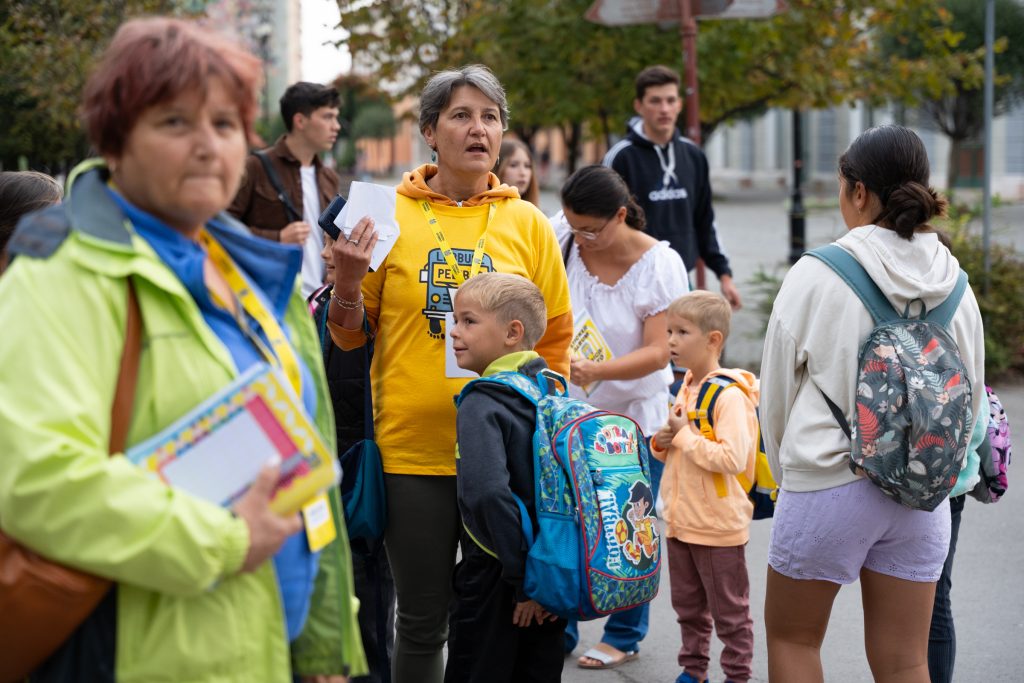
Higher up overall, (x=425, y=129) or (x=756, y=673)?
(x=425, y=129)

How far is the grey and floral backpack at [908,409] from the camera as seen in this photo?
10.7 feet

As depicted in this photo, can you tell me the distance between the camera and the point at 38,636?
76.9 inches

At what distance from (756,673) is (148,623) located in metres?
3.44

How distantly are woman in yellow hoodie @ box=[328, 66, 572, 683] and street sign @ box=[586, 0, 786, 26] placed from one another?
172 inches

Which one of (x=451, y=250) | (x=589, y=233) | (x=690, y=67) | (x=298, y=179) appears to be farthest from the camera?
(x=690, y=67)

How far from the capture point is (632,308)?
5.14 meters

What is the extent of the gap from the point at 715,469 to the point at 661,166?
2.96 m

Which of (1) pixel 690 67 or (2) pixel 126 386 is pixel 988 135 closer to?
(1) pixel 690 67

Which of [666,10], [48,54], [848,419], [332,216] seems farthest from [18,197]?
[48,54]

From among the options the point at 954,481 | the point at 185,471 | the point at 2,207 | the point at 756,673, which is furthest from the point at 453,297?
the point at 756,673

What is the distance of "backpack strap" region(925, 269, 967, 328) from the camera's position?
341 cm

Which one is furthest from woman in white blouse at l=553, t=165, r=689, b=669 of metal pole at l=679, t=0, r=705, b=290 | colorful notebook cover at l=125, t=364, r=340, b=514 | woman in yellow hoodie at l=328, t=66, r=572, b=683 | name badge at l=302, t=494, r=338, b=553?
colorful notebook cover at l=125, t=364, r=340, b=514

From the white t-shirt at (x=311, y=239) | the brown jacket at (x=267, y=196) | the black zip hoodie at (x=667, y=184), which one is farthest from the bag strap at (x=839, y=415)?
the brown jacket at (x=267, y=196)

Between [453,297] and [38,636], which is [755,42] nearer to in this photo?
[453,297]
